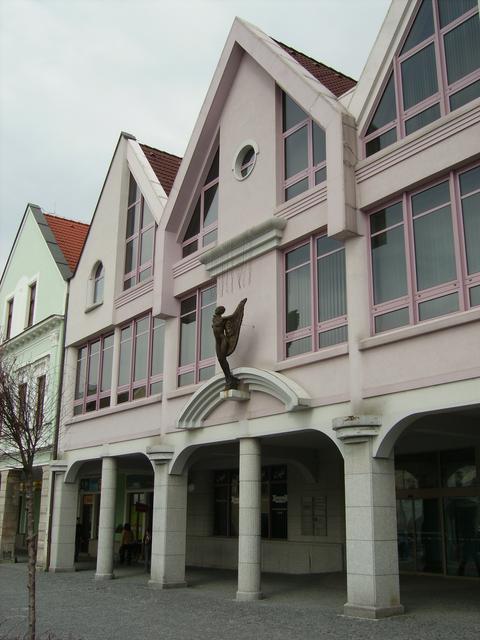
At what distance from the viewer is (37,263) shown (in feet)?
91.6

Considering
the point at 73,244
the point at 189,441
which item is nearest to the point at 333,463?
the point at 189,441

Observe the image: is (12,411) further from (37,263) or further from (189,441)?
(37,263)

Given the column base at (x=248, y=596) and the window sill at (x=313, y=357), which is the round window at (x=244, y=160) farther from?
the column base at (x=248, y=596)

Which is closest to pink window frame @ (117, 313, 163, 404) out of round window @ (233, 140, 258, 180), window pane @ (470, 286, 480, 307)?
round window @ (233, 140, 258, 180)

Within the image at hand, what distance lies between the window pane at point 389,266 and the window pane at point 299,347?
74.9 inches

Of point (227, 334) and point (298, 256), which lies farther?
point (227, 334)

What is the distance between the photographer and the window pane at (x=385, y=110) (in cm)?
1354

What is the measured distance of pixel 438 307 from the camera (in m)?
11.9

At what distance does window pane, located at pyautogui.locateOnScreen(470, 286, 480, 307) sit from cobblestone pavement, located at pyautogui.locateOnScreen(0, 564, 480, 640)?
4779mm

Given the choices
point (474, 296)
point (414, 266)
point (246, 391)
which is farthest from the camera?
point (246, 391)

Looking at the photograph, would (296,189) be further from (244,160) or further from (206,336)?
(206,336)

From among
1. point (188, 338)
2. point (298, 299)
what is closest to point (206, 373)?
point (188, 338)

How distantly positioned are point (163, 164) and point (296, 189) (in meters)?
8.45

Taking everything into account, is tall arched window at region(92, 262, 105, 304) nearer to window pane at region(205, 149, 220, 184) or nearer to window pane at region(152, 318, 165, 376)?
window pane at region(152, 318, 165, 376)
